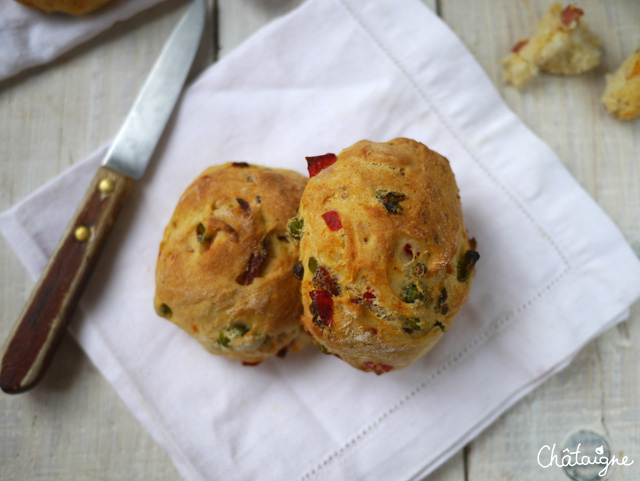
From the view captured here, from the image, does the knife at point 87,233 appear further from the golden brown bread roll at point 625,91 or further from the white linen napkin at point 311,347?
the golden brown bread roll at point 625,91

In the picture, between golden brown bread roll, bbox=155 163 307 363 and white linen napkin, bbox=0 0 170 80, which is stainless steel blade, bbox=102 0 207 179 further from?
golden brown bread roll, bbox=155 163 307 363

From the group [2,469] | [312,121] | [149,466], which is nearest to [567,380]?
[312,121]

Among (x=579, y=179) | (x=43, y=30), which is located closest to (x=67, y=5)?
(x=43, y=30)

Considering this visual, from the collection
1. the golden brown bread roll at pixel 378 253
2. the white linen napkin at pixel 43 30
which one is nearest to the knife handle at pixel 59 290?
the white linen napkin at pixel 43 30

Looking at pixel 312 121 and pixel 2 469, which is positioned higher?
pixel 312 121

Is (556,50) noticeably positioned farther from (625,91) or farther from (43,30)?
(43,30)

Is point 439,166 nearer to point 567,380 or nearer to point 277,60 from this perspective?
point 277,60
